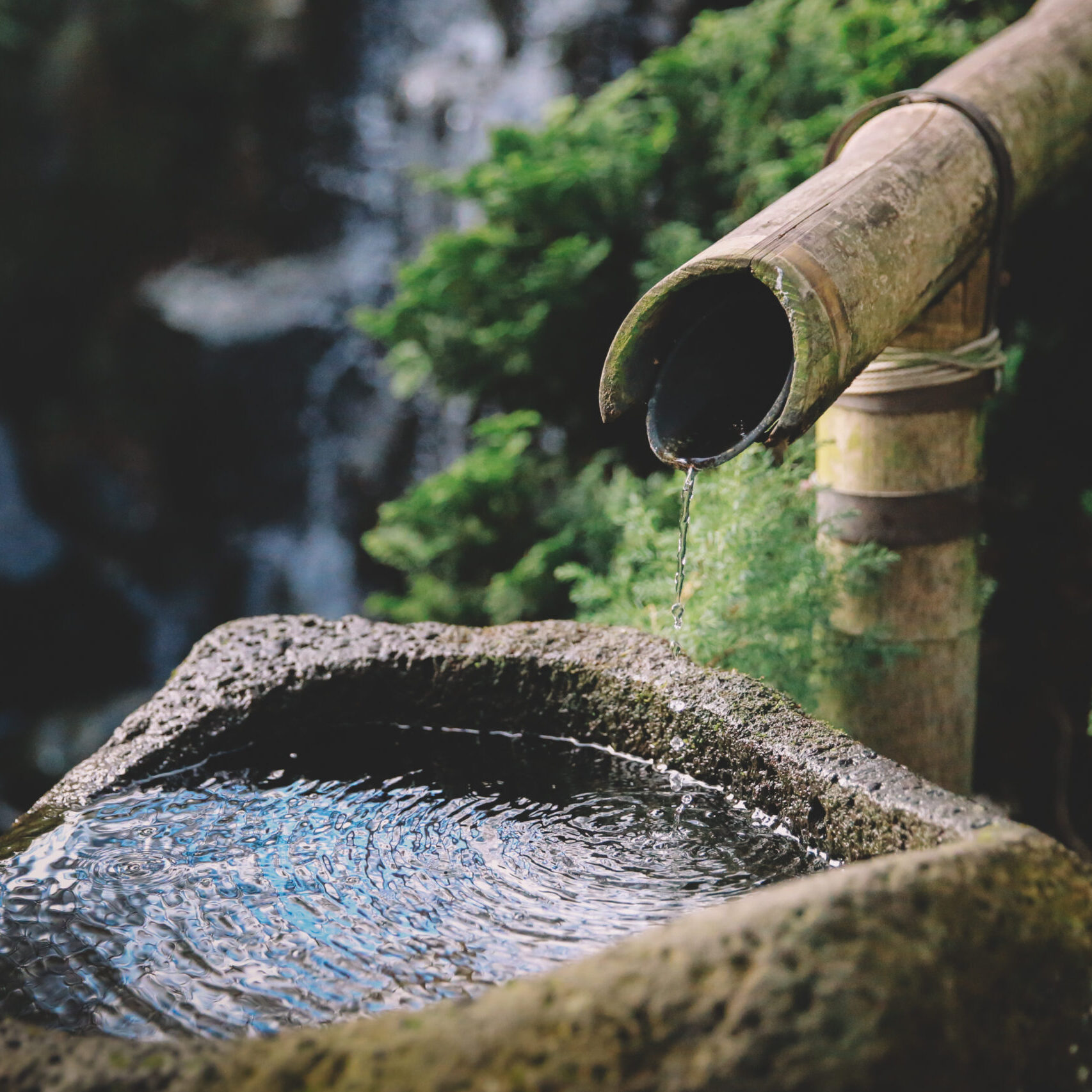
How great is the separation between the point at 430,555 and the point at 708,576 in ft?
6.04

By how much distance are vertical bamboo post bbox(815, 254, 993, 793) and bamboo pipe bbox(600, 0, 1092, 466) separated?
336 millimetres

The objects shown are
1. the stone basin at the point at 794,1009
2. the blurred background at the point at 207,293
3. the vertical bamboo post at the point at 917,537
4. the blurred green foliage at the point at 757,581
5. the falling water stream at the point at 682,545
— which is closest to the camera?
the stone basin at the point at 794,1009

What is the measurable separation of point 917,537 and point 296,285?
633 centimetres

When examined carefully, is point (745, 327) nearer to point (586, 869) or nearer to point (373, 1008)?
point (586, 869)

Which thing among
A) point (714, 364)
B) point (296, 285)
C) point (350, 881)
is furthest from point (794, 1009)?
point (296, 285)

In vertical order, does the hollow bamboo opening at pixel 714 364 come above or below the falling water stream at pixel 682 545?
above

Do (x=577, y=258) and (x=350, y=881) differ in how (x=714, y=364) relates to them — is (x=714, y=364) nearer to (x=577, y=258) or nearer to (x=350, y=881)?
(x=350, y=881)

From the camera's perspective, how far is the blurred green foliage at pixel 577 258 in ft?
13.5

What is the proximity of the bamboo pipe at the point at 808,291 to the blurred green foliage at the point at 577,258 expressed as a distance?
1489 millimetres

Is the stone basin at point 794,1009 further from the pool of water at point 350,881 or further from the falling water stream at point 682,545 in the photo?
the falling water stream at point 682,545

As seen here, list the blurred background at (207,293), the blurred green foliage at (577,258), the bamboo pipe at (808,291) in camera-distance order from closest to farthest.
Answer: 1. the bamboo pipe at (808,291)
2. the blurred green foliage at (577,258)
3. the blurred background at (207,293)

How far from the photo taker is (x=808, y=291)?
5.76 ft

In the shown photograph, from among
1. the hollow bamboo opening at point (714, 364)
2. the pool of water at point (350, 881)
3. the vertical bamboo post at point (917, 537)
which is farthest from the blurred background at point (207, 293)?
the hollow bamboo opening at point (714, 364)

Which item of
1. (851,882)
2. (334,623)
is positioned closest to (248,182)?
(334,623)
